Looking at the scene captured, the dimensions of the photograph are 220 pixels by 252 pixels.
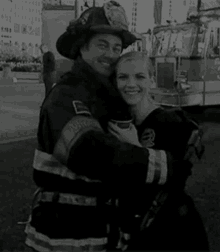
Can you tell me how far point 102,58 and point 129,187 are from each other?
540 mm

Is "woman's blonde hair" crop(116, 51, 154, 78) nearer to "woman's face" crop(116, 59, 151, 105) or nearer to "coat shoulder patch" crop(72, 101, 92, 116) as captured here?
"woman's face" crop(116, 59, 151, 105)

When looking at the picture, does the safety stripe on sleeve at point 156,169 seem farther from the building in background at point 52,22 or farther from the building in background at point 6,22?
the building in background at point 6,22

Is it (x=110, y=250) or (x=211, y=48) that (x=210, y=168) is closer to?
(x=110, y=250)

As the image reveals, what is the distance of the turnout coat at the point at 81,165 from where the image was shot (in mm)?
1627

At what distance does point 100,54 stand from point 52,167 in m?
0.49

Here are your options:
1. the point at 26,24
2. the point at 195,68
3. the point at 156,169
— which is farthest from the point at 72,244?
the point at 26,24

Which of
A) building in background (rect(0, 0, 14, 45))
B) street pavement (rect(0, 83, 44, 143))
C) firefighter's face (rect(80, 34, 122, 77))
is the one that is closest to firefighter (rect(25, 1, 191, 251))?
firefighter's face (rect(80, 34, 122, 77))

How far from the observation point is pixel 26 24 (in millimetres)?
123688

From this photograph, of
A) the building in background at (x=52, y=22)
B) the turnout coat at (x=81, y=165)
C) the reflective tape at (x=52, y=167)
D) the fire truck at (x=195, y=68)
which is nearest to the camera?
the turnout coat at (x=81, y=165)

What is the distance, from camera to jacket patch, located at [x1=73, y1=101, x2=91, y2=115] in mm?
1660

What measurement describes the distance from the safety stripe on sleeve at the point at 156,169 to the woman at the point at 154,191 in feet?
0.16

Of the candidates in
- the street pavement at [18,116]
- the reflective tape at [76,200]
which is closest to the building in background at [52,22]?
the street pavement at [18,116]

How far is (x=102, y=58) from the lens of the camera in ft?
6.24

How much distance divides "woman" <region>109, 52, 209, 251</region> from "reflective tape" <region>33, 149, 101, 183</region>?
19cm
